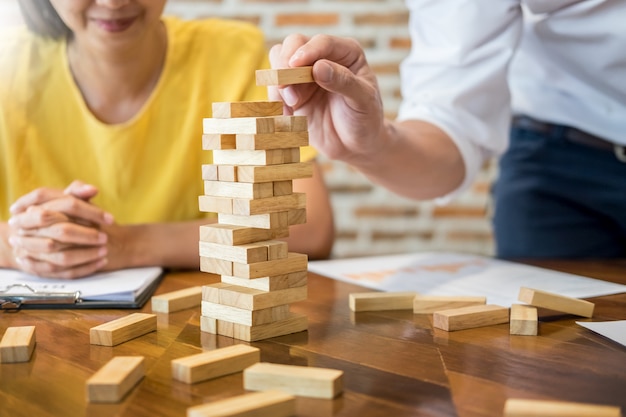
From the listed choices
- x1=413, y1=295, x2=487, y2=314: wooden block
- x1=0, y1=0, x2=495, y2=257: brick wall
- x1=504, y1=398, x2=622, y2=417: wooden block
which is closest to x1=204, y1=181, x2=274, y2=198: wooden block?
x1=413, y1=295, x2=487, y2=314: wooden block

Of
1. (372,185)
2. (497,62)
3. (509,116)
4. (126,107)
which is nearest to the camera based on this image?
(497,62)

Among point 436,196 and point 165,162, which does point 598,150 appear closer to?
point 436,196

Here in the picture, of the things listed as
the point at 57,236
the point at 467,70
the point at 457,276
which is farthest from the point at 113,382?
the point at 467,70

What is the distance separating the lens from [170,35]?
1.94 metres

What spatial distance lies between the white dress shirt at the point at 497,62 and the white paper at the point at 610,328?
62cm

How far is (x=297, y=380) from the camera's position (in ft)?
2.64

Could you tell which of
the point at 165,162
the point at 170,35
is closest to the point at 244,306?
the point at 165,162

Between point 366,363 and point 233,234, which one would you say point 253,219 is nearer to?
point 233,234

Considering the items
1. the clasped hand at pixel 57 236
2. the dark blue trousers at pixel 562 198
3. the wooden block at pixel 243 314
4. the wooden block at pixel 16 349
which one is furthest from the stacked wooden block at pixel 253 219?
the dark blue trousers at pixel 562 198

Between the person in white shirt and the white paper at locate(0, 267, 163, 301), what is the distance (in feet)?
1.36

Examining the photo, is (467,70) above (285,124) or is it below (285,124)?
above

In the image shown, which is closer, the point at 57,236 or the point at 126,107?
the point at 57,236

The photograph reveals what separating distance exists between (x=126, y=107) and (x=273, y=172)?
3.25 feet

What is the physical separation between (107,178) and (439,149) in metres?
0.83
